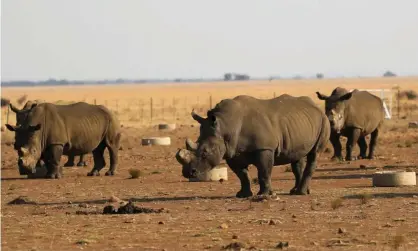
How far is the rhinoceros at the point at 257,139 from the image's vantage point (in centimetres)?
2230

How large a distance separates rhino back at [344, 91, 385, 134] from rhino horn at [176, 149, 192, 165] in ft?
44.9

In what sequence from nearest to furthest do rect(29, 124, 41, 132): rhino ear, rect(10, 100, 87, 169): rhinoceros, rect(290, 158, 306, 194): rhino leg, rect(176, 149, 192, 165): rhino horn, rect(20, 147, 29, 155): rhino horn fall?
rect(176, 149, 192, 165): rhino horn
rect(290, 158, 306, 194): rhino leg
rect(20, 147, 29, 155): rhino horn
rect(29, 124, 41, 132): rhino ear
rect(10, 100, 87, 169): rhinoceros

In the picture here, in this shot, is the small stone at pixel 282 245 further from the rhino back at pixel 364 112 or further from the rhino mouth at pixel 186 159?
the rhino back at pixel 364 112

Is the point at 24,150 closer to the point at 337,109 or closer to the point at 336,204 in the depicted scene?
the point at 337,109

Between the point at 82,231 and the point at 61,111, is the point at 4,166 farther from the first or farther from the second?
the point at 82,231

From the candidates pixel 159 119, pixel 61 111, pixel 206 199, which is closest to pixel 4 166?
pixel 61 111

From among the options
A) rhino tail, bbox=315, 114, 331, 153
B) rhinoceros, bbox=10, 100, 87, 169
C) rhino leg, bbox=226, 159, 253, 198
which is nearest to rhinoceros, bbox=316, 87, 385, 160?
rhinoceros, bbox=10, 100, 87, 169

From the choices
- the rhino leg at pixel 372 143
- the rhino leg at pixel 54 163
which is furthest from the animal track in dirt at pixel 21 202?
the rhino leg at pixel 372 143

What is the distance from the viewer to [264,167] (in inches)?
894

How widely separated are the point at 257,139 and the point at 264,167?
0.57 metres

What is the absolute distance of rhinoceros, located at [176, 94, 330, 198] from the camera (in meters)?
22.3

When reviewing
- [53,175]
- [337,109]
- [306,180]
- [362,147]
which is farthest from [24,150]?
[362,147]

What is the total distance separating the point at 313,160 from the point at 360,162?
10.8 meters

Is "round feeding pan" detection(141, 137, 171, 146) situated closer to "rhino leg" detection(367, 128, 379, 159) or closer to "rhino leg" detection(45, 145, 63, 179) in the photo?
"rhino leg" detection(367, 128, 379, 159)
